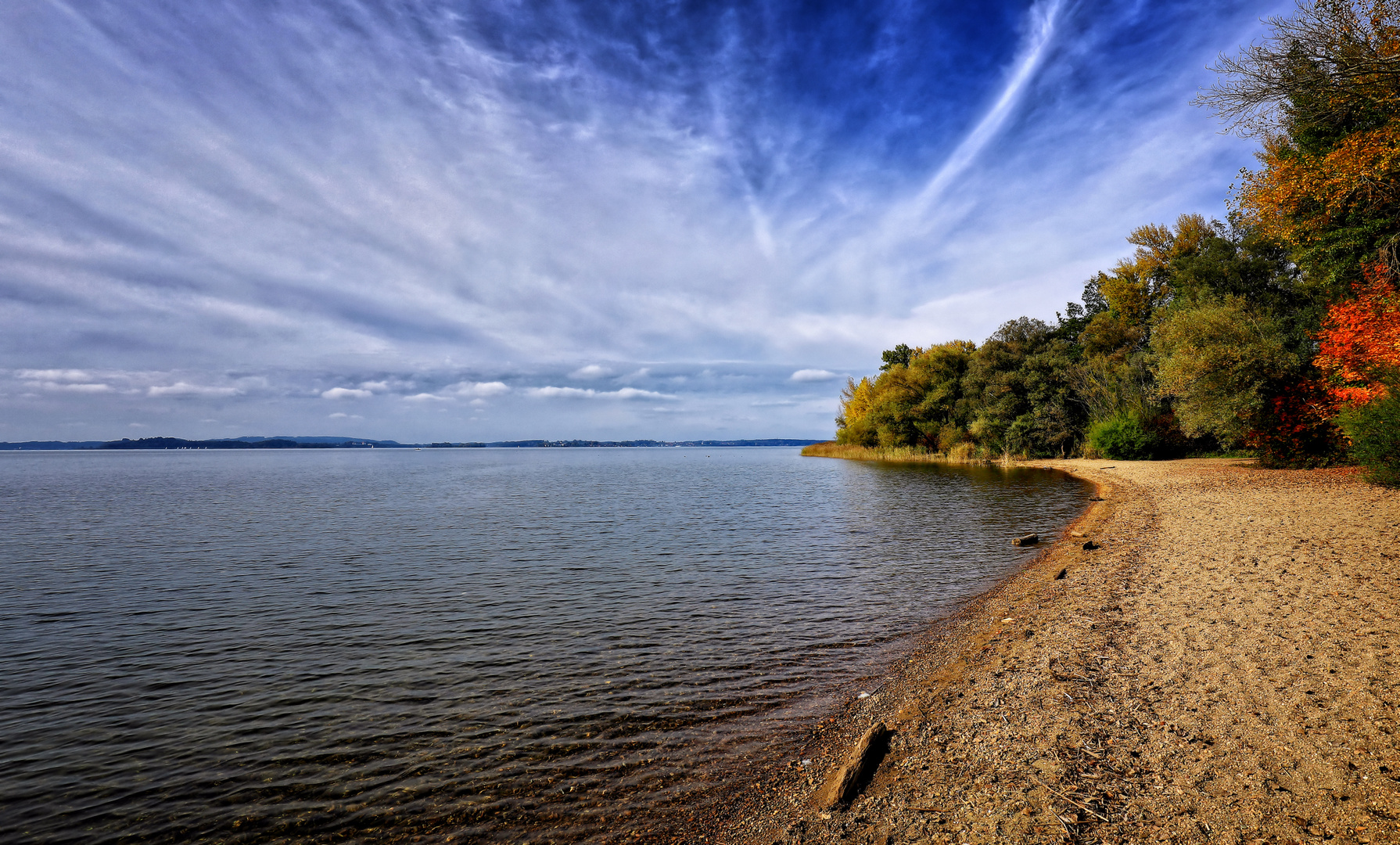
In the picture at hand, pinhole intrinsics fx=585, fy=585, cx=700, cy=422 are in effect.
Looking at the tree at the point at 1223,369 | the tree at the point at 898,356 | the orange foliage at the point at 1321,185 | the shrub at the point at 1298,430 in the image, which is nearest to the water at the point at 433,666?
the orange foliage at the point at 1321,185

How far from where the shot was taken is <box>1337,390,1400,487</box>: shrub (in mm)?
17953

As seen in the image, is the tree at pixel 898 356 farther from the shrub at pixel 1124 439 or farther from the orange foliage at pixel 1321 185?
the orange foliage at pixel 1321 185

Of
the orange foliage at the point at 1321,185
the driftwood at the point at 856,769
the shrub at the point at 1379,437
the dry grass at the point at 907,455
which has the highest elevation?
the orange foliage at the point at 1321,185

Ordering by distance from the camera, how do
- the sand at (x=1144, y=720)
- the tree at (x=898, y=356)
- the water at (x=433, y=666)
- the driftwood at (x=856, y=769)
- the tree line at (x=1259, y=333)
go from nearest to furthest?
the sand at (x=1144, y=720)
the driftwood at (x=856, y=769)
the water at (x=433, y=666)
the tree line at (x=1259, y=333)
the tree at (x=898, y=356)

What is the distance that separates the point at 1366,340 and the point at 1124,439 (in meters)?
27.2

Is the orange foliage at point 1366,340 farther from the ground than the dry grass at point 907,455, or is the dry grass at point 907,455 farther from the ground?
the orange foliage at point 1366,340

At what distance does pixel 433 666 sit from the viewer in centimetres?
970

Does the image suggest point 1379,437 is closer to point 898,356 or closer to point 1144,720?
point 1144,720

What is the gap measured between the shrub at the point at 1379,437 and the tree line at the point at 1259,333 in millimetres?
65

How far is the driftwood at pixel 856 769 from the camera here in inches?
217

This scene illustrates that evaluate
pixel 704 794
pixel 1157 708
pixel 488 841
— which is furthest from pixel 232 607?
pixel 1157 708

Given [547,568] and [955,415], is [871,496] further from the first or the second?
[955,415]

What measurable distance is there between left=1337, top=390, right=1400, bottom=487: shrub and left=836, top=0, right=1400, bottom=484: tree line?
0.21 feet

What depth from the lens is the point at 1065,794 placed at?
4980 mm
